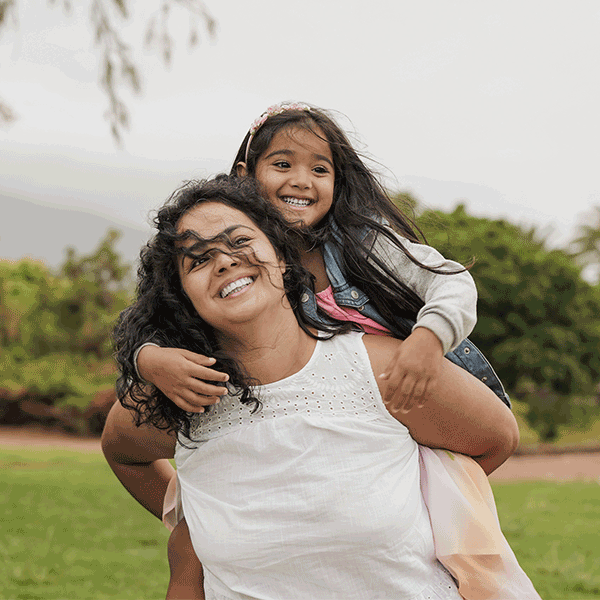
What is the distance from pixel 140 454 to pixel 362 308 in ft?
2.81

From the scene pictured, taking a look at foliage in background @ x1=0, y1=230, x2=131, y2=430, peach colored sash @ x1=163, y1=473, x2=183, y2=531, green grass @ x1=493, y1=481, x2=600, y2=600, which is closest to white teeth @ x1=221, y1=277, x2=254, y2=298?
peach colored sash @ x1=163, y1=473, x2=183, y2=531

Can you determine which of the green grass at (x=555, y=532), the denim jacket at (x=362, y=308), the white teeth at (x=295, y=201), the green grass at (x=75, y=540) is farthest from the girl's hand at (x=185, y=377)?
A: the green grass at (x=555, y=532)

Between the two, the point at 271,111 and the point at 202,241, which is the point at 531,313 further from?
the point at 202,241

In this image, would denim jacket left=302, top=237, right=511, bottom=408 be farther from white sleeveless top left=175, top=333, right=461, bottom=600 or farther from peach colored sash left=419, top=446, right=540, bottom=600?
peach colored sash left=419, top=446, right=540, bottom=600

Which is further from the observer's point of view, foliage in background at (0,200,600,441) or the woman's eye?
foliage in background at (0,200,600,441)

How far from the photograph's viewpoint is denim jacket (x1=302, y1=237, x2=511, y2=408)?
6.53 feet

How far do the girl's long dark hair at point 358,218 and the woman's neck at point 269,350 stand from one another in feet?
0.89

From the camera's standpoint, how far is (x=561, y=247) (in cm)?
1066

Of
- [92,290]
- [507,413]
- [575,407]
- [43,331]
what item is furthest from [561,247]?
[507,413]

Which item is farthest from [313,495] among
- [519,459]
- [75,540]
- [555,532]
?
[519,459]

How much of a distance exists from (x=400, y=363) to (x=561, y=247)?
31.8ft

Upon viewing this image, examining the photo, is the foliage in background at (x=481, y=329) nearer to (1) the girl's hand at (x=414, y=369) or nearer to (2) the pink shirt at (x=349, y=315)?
(2) the pink shirt at (x=349, y=315)

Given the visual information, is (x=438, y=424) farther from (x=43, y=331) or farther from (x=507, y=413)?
(x=43, y=331)

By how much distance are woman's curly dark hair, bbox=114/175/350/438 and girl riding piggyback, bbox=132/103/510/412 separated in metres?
0.04
